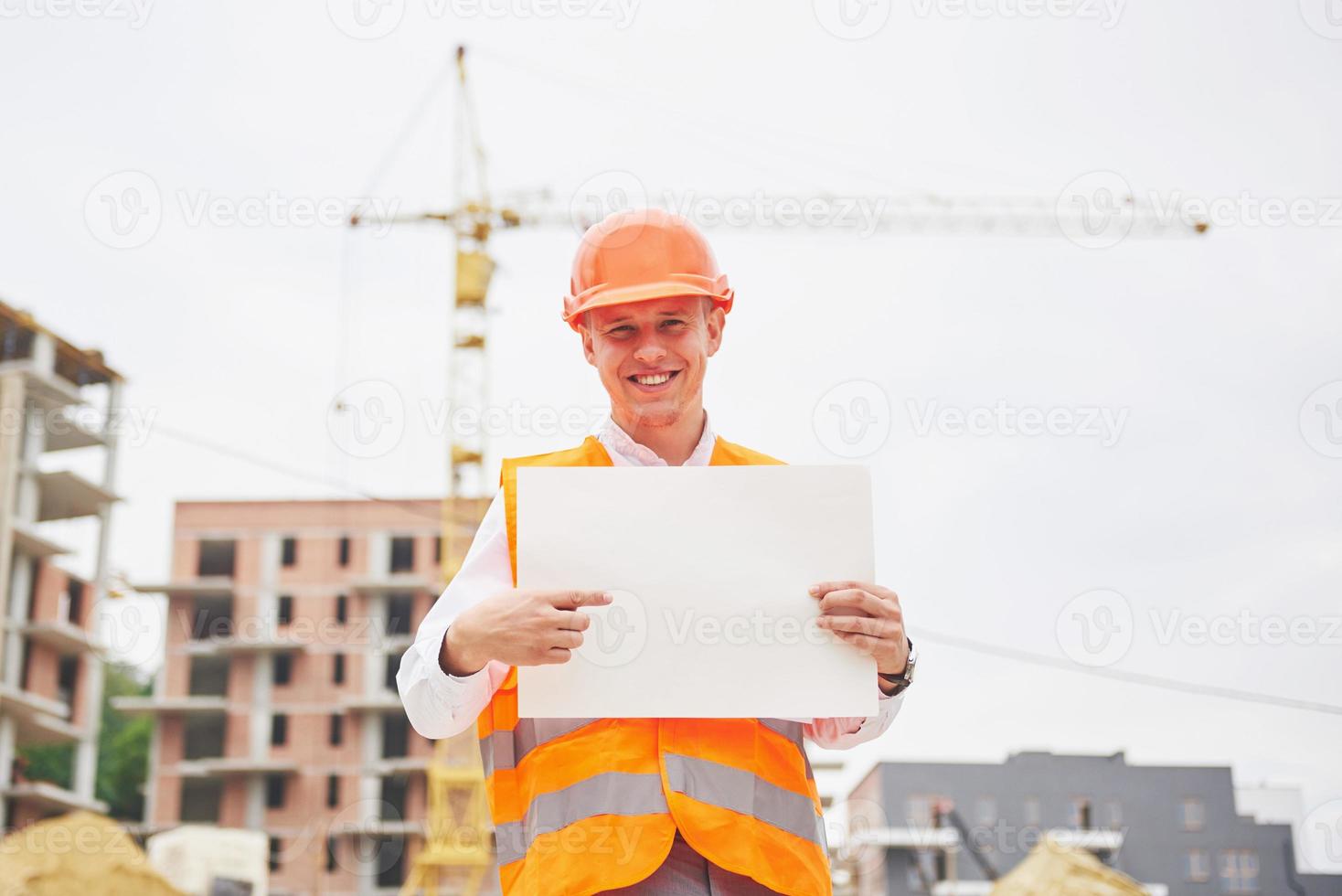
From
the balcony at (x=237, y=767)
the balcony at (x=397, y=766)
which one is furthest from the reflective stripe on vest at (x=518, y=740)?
the balcony at (x=237, y=767)

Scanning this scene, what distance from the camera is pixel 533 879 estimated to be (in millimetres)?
2453

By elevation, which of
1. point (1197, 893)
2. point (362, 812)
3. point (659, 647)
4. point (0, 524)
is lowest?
point (1197, 893)

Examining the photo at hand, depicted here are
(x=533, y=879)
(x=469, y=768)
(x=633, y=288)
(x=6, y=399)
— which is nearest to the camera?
(x=533, y=879)

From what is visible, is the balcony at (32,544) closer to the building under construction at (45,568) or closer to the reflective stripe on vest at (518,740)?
the building under construction at (45,568)

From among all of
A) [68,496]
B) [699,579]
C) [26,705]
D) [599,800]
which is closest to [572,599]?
[699,579]

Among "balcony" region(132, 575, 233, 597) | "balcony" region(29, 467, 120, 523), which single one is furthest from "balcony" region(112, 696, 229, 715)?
"balcony" region(29, 467, 120, 523)

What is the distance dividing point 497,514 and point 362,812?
67.5 metres

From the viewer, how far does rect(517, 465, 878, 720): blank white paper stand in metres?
2.49

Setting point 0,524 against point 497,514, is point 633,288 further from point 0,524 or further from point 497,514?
point 0,524

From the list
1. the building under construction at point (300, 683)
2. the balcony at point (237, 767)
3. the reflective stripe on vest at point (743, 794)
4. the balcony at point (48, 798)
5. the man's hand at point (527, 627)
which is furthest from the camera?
the building under construction at point (300, 683)

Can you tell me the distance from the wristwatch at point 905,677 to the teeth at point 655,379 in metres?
0.67

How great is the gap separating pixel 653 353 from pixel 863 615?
63 cm

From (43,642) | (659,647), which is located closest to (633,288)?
(659,647)

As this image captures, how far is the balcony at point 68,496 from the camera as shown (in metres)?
52.9
